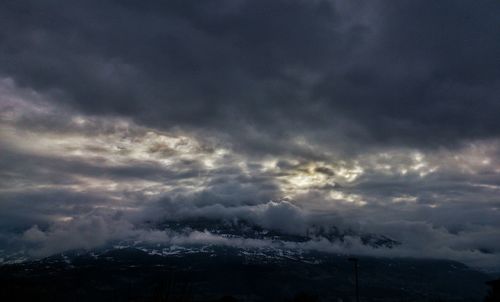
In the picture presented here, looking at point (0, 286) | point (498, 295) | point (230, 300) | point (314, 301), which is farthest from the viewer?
point (0, 286)

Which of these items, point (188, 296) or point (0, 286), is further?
point (0, 286)

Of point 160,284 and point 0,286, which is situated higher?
point 160,284

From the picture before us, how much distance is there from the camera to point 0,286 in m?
131

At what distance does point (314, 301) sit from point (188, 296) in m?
60.5

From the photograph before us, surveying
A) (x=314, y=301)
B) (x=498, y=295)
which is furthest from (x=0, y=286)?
(x=498, y=295)

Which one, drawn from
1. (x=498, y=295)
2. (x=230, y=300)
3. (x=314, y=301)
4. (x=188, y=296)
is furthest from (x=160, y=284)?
(x=230, y=300)

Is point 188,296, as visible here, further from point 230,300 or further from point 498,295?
point 230,300

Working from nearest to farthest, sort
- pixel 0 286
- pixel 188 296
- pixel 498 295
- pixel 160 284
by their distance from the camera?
pixel 160 284 < pixel 188 296 < pixel 498 295 < pixel 0 286

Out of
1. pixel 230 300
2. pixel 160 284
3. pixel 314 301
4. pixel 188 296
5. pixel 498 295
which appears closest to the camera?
pixel 160 284

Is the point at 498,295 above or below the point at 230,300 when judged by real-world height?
above

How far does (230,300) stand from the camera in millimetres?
84875

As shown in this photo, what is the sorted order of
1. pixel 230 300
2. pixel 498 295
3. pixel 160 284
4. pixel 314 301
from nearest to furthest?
pixel 160 284
pixel 498 295
pixel 314 301
pixel 230 300

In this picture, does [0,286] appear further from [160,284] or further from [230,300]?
[160,284]

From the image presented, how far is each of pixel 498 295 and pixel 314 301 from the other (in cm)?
2912
